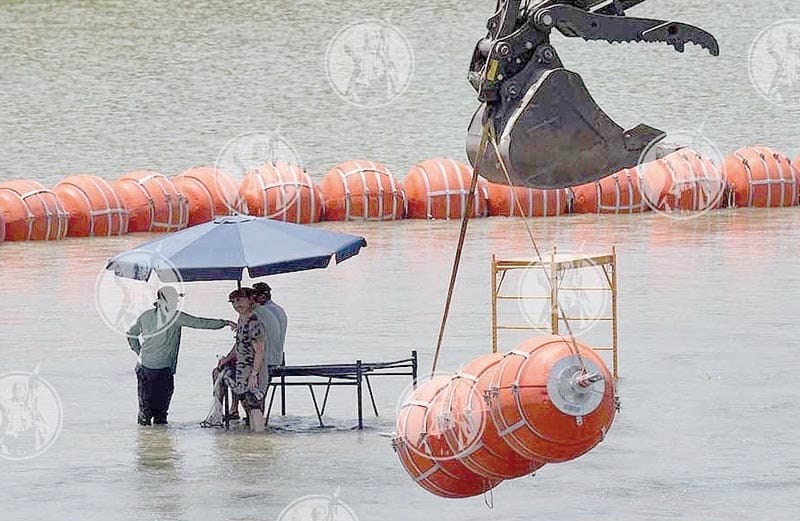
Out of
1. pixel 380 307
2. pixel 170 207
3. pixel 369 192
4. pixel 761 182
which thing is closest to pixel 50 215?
pixel 170 207

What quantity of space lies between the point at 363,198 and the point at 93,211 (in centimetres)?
550

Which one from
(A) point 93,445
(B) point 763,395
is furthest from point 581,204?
(A) point 93,445

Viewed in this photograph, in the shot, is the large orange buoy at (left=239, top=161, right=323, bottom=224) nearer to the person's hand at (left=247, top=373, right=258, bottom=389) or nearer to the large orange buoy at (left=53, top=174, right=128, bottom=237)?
the large orange buoy at (left=53, top=174, right=128, bottom=237)

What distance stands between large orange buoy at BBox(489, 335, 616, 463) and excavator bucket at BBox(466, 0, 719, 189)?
3.41 feet

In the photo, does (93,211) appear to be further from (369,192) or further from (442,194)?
(442,194)

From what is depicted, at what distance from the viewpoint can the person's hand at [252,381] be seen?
54.3 ft

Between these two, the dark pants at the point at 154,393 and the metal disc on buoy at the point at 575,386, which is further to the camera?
the dark pants at the point at 154,393

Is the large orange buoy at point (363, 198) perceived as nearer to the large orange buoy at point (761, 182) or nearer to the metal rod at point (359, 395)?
the large orange buoy at point (761, 182)

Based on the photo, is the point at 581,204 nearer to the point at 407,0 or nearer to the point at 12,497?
the point at 12,497

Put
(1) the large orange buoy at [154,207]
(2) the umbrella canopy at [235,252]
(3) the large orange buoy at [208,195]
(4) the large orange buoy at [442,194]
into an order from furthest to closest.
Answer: (4) the large orange buoy at [442,194] < (3) the large orange buoy at [208,195] < (1) the large orange buoy at [154,207] < (2) the umbrella canopy at [235,252]

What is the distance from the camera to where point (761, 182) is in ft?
127

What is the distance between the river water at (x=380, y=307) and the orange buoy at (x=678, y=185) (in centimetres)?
53

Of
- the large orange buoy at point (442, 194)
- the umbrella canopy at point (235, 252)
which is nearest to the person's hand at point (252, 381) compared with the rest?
the umbrella canopy at point (235, 252)

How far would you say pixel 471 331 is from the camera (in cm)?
2220
